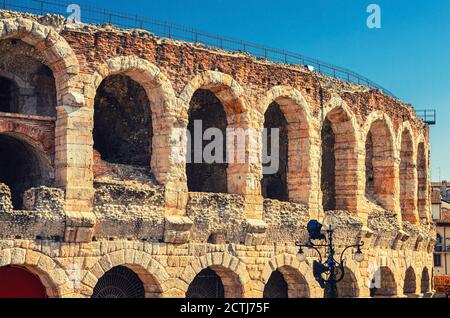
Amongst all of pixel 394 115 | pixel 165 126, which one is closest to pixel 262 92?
pixel 165 126

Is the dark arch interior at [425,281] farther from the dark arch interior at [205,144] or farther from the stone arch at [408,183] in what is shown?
the dark arch interior at [205,144]

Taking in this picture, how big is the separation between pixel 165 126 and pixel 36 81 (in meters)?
3.35

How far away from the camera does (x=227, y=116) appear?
2239 centimetres

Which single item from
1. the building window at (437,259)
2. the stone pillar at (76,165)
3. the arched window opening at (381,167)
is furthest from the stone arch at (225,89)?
the building window at (437,259)

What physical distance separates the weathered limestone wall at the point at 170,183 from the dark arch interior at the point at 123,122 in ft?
1.05

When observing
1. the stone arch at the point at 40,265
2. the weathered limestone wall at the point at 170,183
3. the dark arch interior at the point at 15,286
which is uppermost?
the weathered limestone wall at the point at 170,183

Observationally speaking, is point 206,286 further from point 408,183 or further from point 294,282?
point 408,183

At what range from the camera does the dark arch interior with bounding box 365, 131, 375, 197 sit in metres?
28.3

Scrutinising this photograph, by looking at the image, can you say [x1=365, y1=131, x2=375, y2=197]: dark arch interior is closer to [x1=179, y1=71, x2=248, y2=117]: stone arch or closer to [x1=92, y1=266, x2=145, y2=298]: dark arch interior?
[x1=179, y1=71, x2=248, y2=117]: stone arch

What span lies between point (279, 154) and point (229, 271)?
5.06m

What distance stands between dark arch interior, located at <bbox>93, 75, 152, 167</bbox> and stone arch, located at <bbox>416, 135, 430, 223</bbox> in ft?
47.1

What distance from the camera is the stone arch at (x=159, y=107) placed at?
20.0 meters

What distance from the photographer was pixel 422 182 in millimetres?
32844

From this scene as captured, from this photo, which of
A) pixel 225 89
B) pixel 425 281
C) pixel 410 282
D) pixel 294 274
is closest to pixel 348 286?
pixel 294 274
